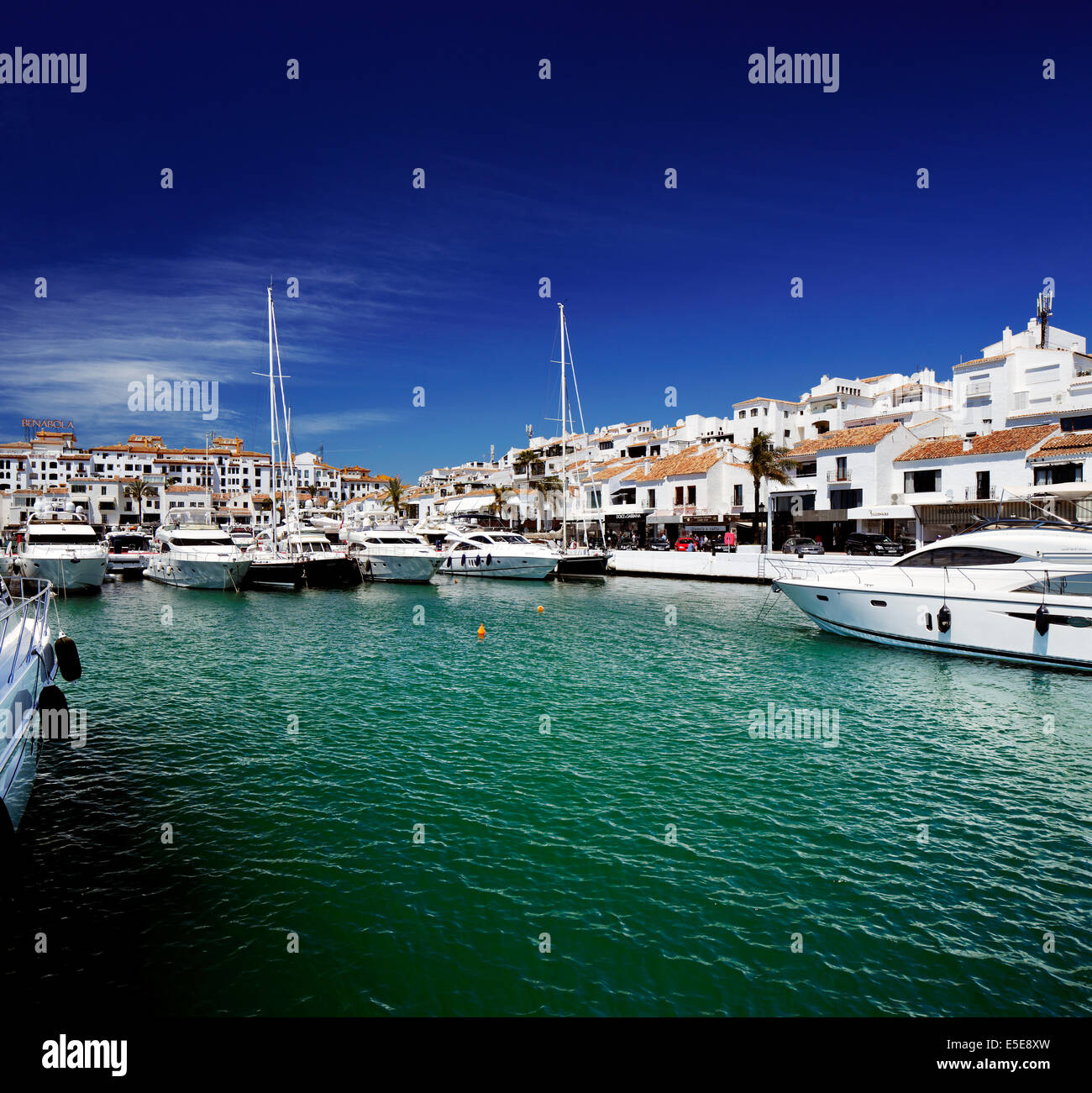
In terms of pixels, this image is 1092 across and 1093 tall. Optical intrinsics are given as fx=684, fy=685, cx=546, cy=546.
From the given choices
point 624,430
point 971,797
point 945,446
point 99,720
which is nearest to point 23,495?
point 624,430

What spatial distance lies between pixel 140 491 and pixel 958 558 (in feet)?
410

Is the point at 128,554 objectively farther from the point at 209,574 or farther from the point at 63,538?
the point at 209,574

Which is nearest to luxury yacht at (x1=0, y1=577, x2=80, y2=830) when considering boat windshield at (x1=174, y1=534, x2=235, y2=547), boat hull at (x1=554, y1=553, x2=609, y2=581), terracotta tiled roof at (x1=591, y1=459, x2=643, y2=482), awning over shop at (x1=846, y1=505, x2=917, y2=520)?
boat windshield at (x1=174, y1=534, x2=235, y2=547)

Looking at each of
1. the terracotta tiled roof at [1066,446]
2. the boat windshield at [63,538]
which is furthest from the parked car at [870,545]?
the boat windshield at [63,538]

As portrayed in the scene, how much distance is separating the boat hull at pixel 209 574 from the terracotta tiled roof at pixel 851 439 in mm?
42276

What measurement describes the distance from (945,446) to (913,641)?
3135 cm

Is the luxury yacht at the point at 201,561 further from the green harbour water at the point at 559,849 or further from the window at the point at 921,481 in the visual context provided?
the window at the point at 921,481

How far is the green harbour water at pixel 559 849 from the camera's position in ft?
21.4

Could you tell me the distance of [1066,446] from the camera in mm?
39562

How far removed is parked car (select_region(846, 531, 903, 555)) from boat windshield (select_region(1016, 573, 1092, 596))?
72.6ft

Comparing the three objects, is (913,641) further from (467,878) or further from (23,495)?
(23,495)

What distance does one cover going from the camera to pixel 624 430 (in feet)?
360

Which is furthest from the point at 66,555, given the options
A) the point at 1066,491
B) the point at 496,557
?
the point at 1066,491

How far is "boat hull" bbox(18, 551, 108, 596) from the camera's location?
38469 mm
